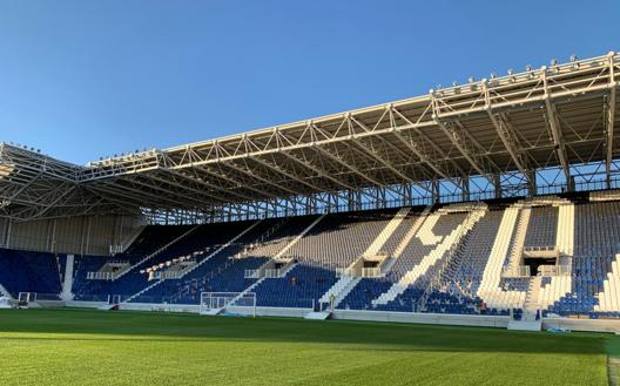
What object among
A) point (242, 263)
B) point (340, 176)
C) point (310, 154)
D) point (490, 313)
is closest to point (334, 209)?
point (340, 176)

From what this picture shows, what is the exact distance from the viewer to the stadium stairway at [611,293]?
26.6m

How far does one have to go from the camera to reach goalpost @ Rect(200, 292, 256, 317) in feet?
125

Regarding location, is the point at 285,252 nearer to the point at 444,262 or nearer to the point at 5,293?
the point at 444,262

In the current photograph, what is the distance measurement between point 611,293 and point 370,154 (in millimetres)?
15816

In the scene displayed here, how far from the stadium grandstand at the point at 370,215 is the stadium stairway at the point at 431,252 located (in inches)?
5.4

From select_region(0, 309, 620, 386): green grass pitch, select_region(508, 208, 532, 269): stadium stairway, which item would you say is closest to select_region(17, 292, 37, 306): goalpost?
select_region(0, 309, 620, 386): green grass pitch

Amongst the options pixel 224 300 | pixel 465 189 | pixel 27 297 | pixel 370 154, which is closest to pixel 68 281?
pixel 27 297

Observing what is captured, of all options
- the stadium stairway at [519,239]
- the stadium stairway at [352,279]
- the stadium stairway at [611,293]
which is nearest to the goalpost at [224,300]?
the stadium stairway at [352,279]

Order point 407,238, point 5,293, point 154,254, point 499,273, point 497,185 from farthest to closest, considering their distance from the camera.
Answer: point 154,254, point 5,293, point 497,185, point 407,238, point 499,273

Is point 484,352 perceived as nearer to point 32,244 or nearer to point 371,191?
point 371,191

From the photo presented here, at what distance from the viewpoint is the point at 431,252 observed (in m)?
37.0

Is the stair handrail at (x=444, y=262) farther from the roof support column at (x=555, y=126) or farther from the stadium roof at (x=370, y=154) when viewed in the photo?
the roof support column at (x=555, y=126)

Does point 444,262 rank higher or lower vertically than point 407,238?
lower

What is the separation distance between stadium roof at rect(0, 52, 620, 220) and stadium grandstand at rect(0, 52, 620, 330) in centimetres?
15
